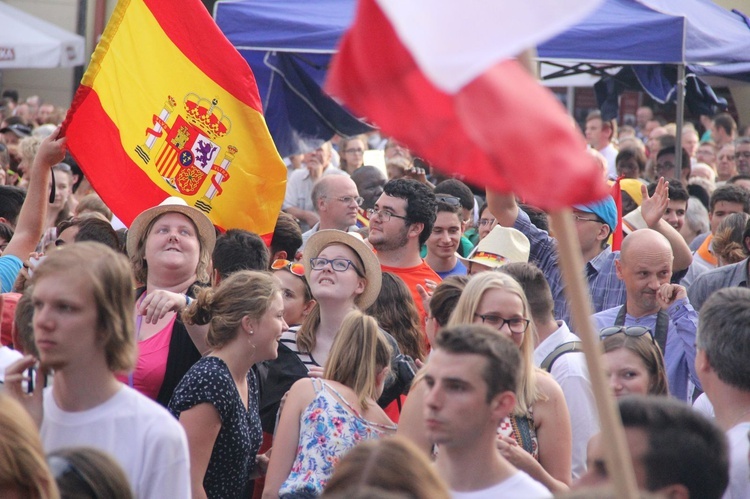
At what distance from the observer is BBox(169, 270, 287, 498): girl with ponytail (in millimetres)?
4008

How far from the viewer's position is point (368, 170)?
398 inches

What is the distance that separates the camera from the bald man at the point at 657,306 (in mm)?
5141

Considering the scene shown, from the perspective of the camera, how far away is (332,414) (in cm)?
409

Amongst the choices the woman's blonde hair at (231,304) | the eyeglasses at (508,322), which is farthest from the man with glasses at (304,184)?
the eyeglasses at (508,322)

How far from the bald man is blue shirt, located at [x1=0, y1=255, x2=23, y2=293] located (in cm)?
294

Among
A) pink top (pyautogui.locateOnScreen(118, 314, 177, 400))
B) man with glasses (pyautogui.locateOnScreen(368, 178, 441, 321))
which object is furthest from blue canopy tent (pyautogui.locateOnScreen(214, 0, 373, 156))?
pink top (pyautogui.locateOnScreen(118, 314, 177, 400))

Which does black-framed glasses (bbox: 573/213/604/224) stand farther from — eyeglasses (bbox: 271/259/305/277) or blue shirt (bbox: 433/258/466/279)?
eyeglasses (bbox: 271/259/305/277)

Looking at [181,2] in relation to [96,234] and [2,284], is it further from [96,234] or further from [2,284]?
[2,284]

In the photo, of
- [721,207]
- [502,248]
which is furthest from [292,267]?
[721,207]

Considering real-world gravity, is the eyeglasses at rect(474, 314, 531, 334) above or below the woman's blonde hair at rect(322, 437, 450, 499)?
below

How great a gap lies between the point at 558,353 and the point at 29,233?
8.43ft

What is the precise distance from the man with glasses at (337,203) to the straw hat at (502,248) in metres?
1.72

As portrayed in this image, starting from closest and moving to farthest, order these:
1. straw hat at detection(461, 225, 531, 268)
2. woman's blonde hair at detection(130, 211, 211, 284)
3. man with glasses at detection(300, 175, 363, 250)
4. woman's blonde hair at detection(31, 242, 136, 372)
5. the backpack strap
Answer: woman's blonde hair at detection(31, 242, 136, 372) → the backpack strap → woman's blonde hair at detection(130, 211, 211, 284) → straw hat at detection(461, 225, 531, 268) → man with glasses at detection(300, 175, 363, 250)

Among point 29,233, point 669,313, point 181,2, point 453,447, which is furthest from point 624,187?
point 453,447
